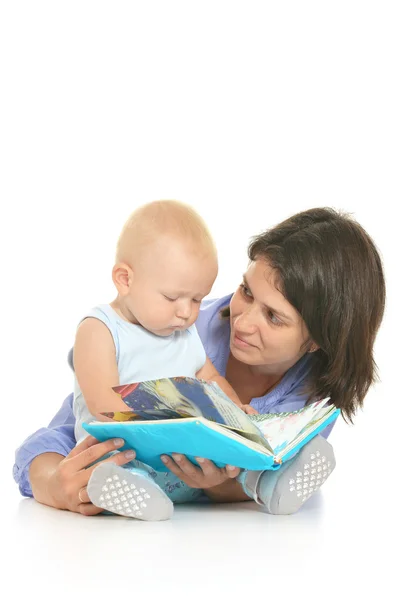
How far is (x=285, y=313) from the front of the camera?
2807mm

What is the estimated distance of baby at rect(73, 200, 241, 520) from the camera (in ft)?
8.14

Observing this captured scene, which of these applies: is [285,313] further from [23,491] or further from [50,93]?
[50,93]

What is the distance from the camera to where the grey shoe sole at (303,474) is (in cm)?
247

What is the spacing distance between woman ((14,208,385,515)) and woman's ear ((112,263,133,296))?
431mm

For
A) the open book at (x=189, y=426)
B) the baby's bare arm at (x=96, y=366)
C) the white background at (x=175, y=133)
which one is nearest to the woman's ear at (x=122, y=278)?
the baby's bare arm at (x=96, y=366)

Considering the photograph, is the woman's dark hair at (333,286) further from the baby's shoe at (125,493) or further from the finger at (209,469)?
the baby's shoe at (125,493)

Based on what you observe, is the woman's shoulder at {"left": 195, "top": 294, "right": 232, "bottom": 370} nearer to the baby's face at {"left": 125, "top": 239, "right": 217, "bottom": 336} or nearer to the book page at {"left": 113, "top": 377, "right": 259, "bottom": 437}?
the baby's face at {"left": 125, "top": 239, "right": 217, "bottom": 336}

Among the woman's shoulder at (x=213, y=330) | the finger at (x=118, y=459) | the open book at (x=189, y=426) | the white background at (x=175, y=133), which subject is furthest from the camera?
the white background at (x=175, y=133)

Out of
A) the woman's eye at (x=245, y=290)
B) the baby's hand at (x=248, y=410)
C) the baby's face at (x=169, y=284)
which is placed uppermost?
the baby's face at (x=169, y=284)

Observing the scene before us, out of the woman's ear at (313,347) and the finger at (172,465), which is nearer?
the finger at (172,465)

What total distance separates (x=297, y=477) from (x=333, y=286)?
2.10 feet

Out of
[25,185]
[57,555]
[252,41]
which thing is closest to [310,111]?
[252,41]

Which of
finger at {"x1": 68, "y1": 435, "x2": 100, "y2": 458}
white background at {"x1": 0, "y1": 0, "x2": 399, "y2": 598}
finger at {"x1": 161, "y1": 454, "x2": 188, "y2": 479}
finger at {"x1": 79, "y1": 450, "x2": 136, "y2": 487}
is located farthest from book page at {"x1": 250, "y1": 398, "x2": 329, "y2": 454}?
white background at {"x1": 0, "y1": 0, "x2": 399, "y2": 598}

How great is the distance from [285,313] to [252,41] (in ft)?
9.09
